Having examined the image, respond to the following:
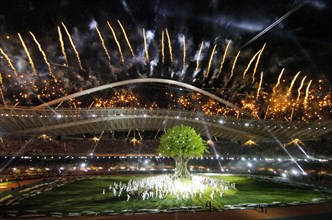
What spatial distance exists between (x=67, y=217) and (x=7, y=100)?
2770 inches

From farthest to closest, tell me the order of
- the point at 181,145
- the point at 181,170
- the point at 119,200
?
the point at 181,170 → the point at 181,145 → the point at 119,200

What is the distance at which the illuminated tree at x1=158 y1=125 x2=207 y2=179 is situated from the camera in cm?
2891

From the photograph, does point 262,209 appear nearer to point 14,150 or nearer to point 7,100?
point 14,150

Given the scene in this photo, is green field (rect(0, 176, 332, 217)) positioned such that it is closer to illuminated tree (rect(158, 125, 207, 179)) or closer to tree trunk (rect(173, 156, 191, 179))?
tree trunk (rect(173, 156, 191, 179))

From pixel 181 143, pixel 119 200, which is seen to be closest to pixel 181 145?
pixel 181 143

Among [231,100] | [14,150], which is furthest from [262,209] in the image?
[231,100]

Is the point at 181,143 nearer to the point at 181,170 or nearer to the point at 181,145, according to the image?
the point at 181,145

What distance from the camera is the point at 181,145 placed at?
28.8m

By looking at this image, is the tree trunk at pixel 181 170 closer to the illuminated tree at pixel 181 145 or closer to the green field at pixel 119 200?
the illuminated tree at pixel 181 145

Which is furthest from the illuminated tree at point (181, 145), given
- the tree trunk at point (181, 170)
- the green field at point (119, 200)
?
the green field at point (119, 200)

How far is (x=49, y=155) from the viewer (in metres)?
48.6

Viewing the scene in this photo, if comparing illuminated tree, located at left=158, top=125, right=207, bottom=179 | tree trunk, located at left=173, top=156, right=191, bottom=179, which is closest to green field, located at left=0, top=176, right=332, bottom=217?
tree trunk, located at left=173, top=156, right=191, bottom=179

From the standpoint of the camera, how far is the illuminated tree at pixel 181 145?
28.9 metres

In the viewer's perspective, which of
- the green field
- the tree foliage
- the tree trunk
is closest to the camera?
the green field
